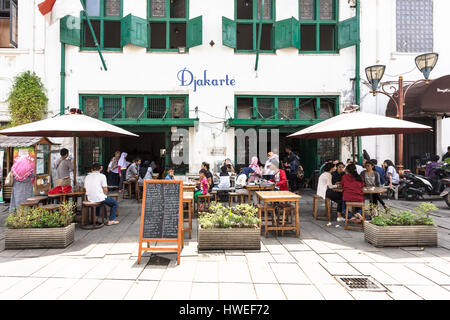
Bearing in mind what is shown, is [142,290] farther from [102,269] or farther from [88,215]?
[88,215]

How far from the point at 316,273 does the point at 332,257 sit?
83 centimetres

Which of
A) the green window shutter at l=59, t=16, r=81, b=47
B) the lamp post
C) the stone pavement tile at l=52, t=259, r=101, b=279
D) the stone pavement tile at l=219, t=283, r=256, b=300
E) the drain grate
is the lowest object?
the stone pavement tile at l=52, t=259, r=101, b=279

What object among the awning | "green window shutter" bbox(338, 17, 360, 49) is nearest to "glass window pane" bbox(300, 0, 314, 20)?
"green window shutter" bbox(338, 17, 360, 49)

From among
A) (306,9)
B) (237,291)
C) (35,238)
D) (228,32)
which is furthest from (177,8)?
(237,291)

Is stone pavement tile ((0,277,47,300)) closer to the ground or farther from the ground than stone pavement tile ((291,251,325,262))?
closer to the ground

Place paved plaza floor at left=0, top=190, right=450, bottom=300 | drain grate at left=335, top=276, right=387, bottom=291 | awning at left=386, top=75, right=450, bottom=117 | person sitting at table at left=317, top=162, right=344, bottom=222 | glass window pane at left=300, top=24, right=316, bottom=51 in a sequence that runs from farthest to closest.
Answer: glass window pane at left=300, top=24, right=316, bottom=51
awning at left=386, top=75, right=450, bottom=117
person sitting at table at left=317, top=162, right=344, bottom=222
drain grate at left=335, top=276, right=387, bottom=291
paved plaza floor at left=0, top=190, right=450, bottom=300

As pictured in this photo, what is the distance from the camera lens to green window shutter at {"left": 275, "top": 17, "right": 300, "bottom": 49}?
1124cm

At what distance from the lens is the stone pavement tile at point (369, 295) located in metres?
3.34

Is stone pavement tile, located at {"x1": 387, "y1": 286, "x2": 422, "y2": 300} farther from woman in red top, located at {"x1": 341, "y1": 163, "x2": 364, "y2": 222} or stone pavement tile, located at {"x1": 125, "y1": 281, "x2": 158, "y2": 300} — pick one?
woman in red top, located at {"x1": 341, "y1": 163, "x2": 364, "y2": 222}

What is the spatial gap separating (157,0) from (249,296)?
12.0 meters

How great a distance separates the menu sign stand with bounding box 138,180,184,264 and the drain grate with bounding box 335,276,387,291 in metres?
2.50

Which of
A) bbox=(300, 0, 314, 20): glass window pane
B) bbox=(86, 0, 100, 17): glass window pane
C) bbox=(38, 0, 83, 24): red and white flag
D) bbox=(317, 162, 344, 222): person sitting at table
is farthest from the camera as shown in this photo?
bbox=(300, 0, 314, 20): glass window pane
